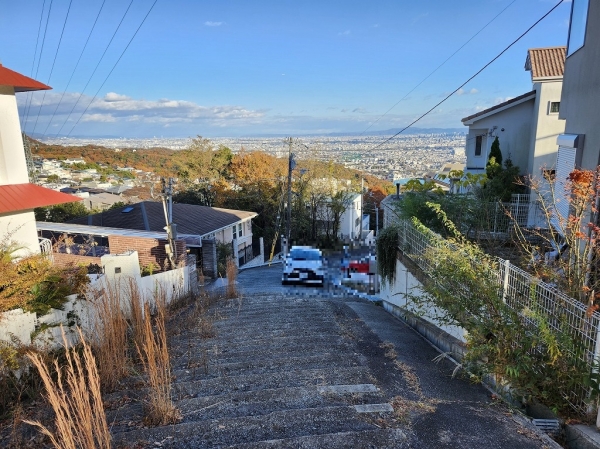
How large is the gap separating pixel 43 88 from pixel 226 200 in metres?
22.0

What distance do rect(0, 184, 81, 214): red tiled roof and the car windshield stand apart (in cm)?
865

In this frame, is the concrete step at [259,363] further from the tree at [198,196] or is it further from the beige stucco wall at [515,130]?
the tree at [198,196]

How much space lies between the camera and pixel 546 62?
1331 centimetres

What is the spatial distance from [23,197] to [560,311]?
928cm

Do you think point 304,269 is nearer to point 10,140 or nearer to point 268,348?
point 268,348

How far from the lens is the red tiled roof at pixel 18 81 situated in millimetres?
7734

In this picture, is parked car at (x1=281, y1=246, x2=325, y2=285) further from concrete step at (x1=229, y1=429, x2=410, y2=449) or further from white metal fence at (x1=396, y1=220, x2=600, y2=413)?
concrete step at (x1=229, y1=429, x2=410, y2=449)

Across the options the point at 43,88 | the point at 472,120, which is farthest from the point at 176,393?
the point at 472,120

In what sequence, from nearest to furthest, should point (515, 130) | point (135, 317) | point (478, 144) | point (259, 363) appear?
point (259, 363), point (135, 317), point (515, 130), point (478, 144)

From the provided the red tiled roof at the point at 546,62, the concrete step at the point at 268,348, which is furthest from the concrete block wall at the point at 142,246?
the red tiled roof at the point at 546,62

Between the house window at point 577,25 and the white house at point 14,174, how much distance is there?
10.3 meters

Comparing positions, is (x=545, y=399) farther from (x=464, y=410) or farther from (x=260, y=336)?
(x=260, y=336)

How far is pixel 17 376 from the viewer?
13.7ft

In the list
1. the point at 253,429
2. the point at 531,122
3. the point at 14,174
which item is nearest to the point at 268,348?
the point at 253,429
